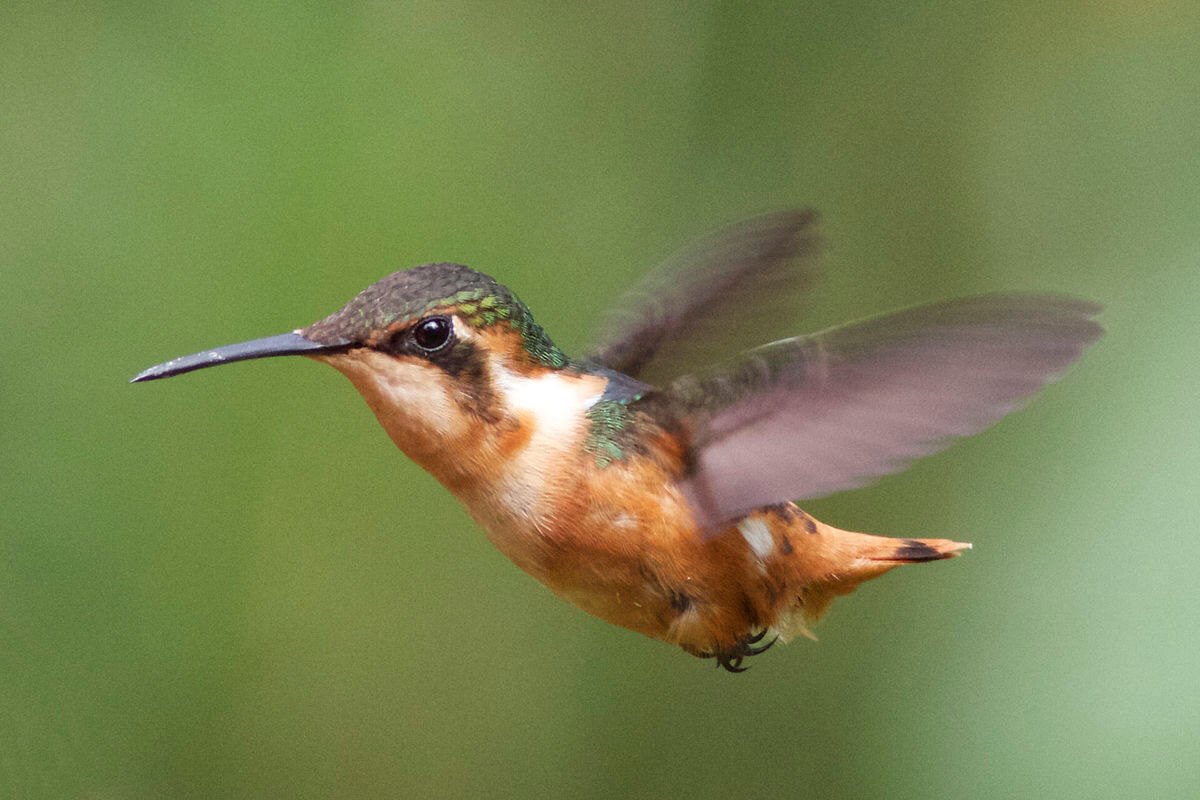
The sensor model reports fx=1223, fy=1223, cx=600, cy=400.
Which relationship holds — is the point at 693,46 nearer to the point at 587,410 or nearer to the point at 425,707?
the point at 425,707

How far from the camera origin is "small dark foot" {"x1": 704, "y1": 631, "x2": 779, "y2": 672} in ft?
3.12

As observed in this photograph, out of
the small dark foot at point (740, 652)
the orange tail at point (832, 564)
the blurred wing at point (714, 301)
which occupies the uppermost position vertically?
the blurred wing at point (714, 301)

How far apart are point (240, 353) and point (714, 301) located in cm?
50

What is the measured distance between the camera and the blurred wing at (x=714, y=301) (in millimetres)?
1036

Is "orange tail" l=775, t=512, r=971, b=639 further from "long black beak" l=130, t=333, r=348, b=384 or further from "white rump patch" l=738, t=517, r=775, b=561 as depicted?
"long black beak" l=130, t=333, r=348, b=384

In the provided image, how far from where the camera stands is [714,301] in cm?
107

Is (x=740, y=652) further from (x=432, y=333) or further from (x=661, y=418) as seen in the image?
(x=432, y=333)

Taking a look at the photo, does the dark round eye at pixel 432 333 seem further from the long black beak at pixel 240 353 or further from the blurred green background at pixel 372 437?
the blurred green background at pixel 372 437

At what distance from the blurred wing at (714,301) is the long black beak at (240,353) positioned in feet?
1.40

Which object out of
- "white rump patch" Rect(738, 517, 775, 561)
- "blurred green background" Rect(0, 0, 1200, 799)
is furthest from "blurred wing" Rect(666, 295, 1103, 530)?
"blurred green background" Rect(0, 0, 1200, 799)

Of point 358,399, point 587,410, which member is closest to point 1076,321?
point 587,410

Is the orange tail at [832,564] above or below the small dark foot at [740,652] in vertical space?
above

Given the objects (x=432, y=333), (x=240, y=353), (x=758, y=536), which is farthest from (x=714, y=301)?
(x=240, y=353)

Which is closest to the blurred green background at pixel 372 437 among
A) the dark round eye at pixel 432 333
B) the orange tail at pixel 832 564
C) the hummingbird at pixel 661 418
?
the orange tail at pixel 832 564
